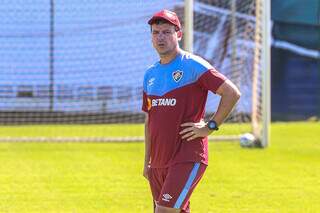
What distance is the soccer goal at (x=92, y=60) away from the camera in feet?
53.9

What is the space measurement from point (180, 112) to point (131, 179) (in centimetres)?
467

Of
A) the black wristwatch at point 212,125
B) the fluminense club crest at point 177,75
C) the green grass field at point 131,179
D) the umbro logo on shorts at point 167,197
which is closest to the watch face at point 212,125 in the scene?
the black wristwatch at point 212,125

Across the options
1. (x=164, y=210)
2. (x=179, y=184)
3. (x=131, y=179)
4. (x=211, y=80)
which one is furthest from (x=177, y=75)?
(x=131, y=179)

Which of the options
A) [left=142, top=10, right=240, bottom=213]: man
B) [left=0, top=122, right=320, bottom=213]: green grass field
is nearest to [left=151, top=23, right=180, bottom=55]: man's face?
[left=142, top=10, right=240, bottom=213]: man

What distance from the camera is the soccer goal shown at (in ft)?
53.9

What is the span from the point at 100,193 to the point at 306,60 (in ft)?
37.2

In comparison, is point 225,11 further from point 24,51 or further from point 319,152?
point 319,152

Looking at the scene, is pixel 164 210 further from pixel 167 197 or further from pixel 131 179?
pixel 131 179

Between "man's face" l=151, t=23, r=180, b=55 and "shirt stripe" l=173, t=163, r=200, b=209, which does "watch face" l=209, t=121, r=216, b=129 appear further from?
"man's face" l=151, t=23, r=180, b=55

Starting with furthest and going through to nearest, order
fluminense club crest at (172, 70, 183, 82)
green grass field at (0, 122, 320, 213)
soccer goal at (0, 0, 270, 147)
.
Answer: soccer goal at (0, 0, 270, 147), green grass field at (0, 122, 320, 213), fluminense club crest at (172, 70, 183, 82)

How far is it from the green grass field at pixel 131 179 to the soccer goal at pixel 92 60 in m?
2.58

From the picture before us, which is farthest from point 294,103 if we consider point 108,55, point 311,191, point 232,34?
point 311,191

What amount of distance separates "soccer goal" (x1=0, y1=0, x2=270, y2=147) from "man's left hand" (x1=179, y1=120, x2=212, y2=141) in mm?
10517

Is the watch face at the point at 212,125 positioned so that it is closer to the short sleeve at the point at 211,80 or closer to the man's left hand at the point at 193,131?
the man's left hand at the point at 193,131
